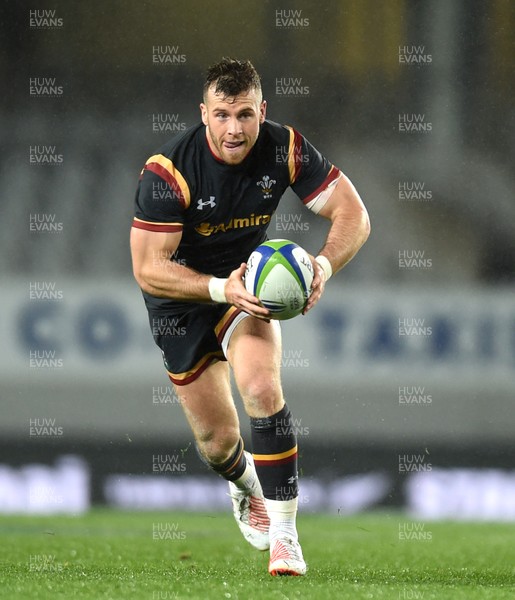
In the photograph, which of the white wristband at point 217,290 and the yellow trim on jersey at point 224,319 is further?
the yellow trim on jersey at point 224,319

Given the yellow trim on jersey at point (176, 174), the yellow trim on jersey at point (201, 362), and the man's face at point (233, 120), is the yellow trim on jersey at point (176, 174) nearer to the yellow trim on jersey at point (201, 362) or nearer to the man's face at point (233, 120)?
the man's face at point (233, 120)

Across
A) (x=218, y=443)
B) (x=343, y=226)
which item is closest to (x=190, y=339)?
(x=218, y=443)

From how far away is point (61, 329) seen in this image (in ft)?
35.1

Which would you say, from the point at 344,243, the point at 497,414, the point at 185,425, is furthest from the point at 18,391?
the point at 344,243

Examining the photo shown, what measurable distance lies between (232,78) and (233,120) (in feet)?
0.59

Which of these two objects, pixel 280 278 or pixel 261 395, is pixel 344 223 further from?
pixel 261 395

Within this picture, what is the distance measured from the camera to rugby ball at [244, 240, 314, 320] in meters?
4.66

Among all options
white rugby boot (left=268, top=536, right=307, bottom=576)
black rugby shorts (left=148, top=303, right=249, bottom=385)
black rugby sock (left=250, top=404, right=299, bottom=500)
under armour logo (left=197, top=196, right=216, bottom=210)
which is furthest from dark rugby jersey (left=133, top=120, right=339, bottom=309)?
white rugby boot (left=268, top=536, right=307, bottom=576)

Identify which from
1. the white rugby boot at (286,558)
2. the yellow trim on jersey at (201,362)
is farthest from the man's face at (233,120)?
the white rugby boot at (286,558)

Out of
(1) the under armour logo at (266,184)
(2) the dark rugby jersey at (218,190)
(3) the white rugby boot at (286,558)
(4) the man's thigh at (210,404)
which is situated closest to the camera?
(3) the white rugby boot at (286,558)

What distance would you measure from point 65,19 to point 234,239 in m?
7.88

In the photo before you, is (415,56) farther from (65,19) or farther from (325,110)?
(65,19)

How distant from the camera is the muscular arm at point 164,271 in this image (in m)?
5.06

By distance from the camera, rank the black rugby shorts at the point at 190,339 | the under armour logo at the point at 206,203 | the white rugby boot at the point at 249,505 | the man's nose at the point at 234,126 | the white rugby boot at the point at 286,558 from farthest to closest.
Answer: the white rugby boot at the point at 249,505
the black rugby shorts at the point at 190,339
the under armour logo at the point at 206,203
the man's nose at the point at 234,126
the white rugby boot at the point at 286,558
